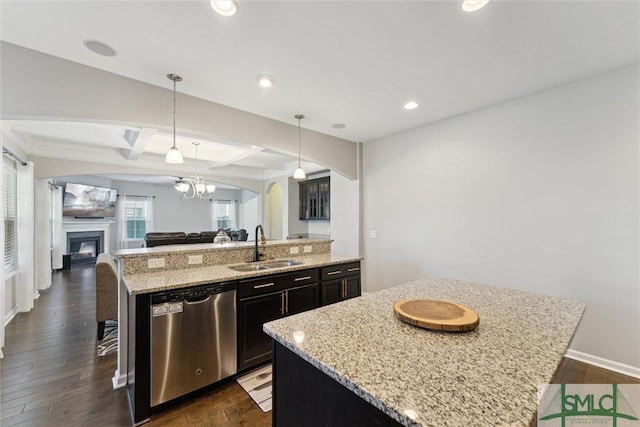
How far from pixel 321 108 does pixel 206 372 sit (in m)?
2.95

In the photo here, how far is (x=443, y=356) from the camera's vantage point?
3.16ft

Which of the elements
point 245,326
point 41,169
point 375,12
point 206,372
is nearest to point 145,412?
point 206,372

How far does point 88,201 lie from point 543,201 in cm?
1005

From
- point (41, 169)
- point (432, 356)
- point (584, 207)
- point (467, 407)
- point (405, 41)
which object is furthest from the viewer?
point (41, 169)

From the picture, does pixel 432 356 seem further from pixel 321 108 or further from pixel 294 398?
pixel 321 108

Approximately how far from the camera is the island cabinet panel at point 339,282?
9.78 feet

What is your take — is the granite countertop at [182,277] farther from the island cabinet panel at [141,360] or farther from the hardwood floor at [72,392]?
the hardwood floor at [72,392]

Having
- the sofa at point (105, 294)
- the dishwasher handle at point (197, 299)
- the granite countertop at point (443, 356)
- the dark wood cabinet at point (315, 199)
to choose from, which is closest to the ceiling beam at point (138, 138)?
the sofa at point (105, 294)

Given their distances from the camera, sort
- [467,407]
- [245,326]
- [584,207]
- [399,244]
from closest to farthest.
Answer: [467,407] → [245,326] → [584,207] → [399,244]

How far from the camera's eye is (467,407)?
0.70 m

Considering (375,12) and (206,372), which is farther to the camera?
(206,372)

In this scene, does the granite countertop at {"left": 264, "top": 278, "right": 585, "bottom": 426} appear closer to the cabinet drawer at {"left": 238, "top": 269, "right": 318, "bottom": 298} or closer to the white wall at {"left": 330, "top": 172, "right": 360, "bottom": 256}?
the cabinet drawer at {"left": 238, "top": 269, "right": 318, "bottom": 298}

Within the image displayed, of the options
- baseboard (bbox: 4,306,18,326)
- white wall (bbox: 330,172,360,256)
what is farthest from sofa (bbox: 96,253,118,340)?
white wall (bbox: 330,172,360,256)

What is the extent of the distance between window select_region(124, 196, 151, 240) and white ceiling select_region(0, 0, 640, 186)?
7.54 meters
